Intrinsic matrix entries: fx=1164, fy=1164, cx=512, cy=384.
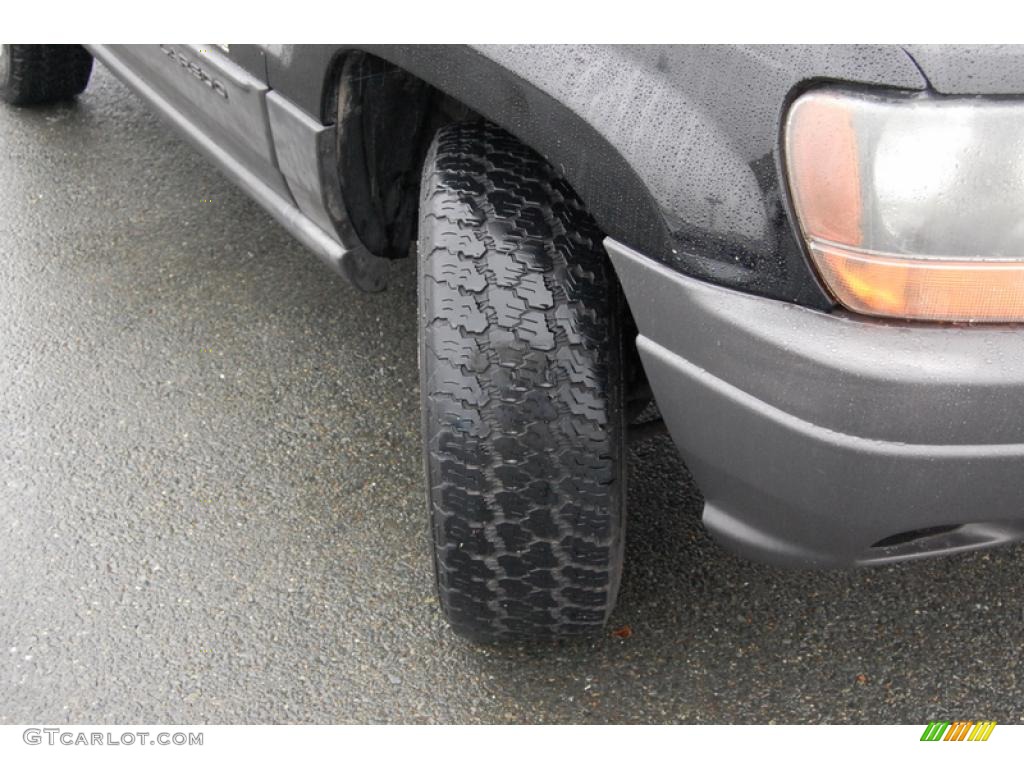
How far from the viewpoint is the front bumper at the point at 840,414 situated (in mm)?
1339

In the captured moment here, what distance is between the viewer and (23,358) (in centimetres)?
282

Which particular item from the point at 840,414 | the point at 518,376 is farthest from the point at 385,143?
the point at 840,414

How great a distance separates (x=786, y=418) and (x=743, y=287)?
0.17 meters

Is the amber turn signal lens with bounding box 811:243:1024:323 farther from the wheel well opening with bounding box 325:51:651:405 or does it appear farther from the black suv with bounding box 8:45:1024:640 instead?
the wheel well opening with bounding box 325:51:651:405

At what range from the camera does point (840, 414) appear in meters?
1.36

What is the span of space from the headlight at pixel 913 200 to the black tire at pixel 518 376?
43 centimetres

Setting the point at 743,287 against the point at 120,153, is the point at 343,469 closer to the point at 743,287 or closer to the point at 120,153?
the point at 743,287

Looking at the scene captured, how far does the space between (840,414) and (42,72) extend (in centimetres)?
A: 331

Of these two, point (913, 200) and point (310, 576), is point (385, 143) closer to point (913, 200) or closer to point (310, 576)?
point (310, 576)

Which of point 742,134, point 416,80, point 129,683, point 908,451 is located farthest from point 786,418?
point 129,683
